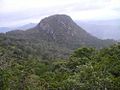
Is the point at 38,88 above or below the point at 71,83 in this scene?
below

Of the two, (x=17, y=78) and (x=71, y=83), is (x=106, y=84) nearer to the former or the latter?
(x=71, y=83)

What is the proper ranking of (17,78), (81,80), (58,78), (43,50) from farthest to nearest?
1. (43,50)
2. (58,78)
3. (17,78)
4. (81,80)

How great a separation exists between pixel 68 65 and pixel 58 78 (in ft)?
42.0

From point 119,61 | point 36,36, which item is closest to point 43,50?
point 36,36

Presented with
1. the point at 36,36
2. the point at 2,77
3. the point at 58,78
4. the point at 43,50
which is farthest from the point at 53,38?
the point at 2,77

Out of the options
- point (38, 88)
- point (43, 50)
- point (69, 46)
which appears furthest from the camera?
point (69, 46)

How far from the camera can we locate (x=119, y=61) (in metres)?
44.9

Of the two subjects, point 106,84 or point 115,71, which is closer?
point 106,84

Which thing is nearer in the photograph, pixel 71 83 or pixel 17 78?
pixel 71 83

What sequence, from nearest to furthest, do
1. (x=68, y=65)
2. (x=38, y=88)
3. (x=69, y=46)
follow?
(x=38, y=88) < (x=68, y=65) < (x=69, y=46)

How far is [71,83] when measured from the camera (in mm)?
33312

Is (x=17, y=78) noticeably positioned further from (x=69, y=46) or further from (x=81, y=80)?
(x=69, y=46)

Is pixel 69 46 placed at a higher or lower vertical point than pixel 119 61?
lower

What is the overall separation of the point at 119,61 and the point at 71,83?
13573 millimetres
